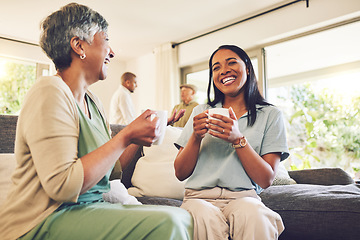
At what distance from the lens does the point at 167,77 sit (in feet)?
20.6

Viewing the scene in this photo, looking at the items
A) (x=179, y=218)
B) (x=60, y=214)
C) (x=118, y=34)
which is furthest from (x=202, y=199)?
(x=118, y=34)

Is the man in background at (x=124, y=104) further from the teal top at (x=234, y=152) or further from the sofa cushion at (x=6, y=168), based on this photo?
the teal top at (x=234, y=152)

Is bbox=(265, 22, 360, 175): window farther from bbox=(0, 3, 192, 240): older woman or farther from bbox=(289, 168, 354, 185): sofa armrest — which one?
bbox=(0, 3, 192, 240): older woman

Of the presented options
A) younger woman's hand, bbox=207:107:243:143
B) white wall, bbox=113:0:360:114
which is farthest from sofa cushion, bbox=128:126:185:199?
white wall, bbox=113:0:360:114

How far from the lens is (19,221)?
0.84 metres

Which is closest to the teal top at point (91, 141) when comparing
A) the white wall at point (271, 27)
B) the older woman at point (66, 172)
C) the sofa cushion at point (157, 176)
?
the older woman at point (66, 172)

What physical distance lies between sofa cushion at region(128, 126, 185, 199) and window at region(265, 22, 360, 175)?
3.20 metres

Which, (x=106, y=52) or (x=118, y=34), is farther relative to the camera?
(x=118, y=34)

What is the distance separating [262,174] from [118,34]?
5.11 m

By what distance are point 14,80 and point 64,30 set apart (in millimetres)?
5863

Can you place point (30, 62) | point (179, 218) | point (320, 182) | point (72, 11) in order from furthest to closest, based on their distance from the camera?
point (30, 62) < point (320, 182) < point (72, 11) < point (179, 218)

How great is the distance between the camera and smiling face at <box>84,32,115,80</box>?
3.36ft

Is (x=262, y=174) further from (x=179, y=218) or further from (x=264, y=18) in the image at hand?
(x=264, y=18)

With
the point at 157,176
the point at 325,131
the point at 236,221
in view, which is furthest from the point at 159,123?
the point at 325,131
